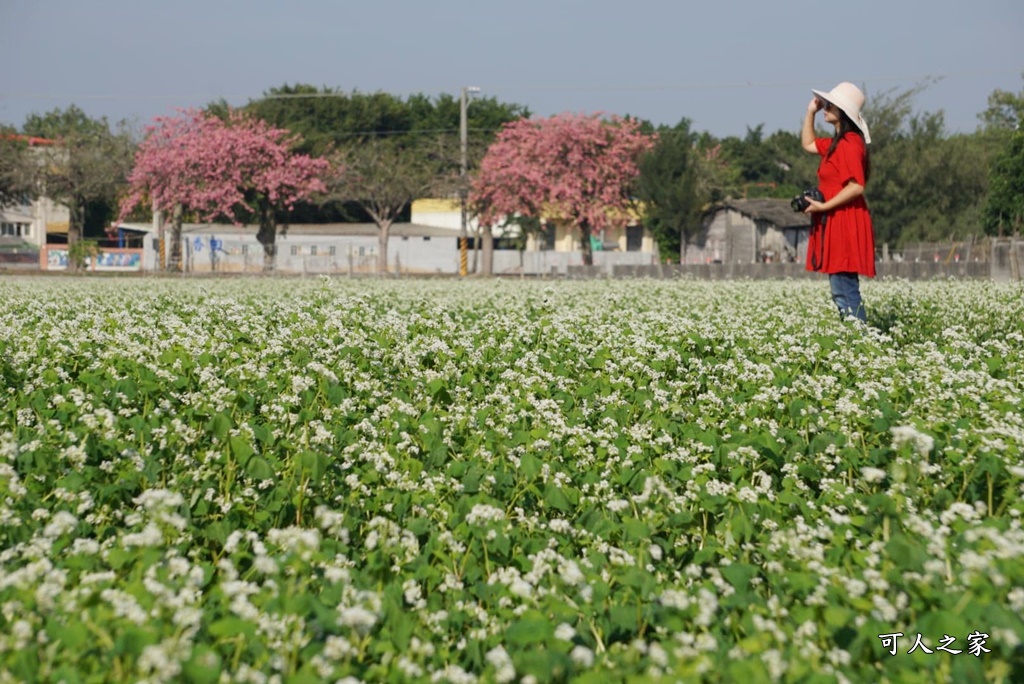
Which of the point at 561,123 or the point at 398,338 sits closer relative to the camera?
the point at 398,338

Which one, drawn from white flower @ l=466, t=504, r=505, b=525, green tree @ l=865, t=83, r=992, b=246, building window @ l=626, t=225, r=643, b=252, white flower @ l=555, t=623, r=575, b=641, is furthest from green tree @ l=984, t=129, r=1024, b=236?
white flower @ l=555, t=623, r=575, b=641

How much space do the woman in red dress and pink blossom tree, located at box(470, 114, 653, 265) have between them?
47290mm

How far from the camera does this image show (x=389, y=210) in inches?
2584

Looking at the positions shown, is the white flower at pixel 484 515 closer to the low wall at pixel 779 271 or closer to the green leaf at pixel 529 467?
the green leaf at pixel 529 467

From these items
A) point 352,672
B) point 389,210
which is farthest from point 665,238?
point 352,672

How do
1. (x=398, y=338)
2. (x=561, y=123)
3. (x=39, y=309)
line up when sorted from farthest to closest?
(x=561, y=123) < (x=39, y=309) < (x=398, y=338)

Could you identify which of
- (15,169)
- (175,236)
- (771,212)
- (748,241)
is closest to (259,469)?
(175,236)

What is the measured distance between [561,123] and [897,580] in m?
57.9

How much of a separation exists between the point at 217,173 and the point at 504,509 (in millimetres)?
59497

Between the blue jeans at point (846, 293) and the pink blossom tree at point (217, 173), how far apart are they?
51.1m

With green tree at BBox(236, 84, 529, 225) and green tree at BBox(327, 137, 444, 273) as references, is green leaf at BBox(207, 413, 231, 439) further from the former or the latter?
green tree at BBox(236, 84, 529, 225)

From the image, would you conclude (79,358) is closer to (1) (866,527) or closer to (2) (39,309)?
(2) (39,309)

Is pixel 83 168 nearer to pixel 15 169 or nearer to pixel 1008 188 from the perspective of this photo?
pixel 15 169

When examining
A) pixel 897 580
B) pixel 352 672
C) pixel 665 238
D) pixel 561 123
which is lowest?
pixel 352 672
